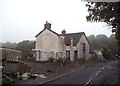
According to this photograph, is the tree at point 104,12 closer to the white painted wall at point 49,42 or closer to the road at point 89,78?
the road at point 89,78

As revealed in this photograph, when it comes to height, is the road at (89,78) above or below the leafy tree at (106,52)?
below

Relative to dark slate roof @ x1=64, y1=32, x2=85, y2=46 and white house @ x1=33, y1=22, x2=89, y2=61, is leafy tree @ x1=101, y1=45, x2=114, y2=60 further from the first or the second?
white house @ x1=33, y1=22, x2=89, y2=61

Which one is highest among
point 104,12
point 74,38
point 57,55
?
point 74,38

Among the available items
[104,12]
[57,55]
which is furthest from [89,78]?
[57,55]

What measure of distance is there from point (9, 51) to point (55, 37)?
3156 centimetres

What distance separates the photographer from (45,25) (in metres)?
53.0

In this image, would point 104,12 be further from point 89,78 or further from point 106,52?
point 106,52

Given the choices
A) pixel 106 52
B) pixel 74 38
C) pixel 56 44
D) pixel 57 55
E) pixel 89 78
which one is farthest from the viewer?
pixel 106 52

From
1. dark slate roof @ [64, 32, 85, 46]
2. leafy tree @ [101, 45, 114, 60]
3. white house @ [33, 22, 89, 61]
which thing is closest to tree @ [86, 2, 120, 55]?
white house @ [33, 22, 89, 61]

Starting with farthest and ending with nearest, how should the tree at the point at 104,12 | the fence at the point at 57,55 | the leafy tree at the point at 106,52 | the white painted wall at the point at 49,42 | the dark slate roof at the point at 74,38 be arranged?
the leafy tree at the point at 106,52 → the dark slate roof at the point at 74,38 → the white painted wall at the point at 49,42 → the fence at the point at 57,55 → the tree at the point at 104,12

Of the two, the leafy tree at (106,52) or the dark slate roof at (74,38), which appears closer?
the dark slate roof at (74,38)

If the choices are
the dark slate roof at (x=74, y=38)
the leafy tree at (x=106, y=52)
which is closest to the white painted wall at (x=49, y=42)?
the dark slate roof at (x=74, y=38)

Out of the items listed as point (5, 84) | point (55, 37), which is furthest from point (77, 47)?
point (5, 84)

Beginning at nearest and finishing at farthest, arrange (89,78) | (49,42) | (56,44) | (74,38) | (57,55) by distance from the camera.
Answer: (89,78)
(57,55)
(56,44)
(49,42)
(74,38)
